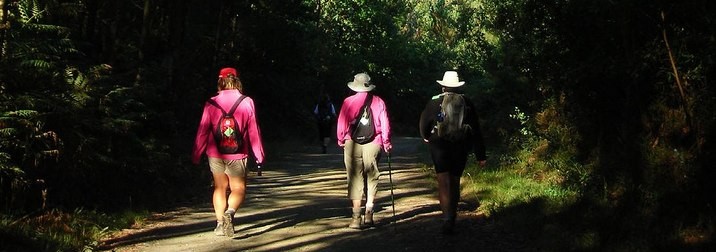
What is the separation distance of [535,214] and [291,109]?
2426 cm

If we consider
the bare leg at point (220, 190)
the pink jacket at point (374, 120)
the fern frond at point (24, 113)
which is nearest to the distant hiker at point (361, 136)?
the pink jacket at point (374, 120)

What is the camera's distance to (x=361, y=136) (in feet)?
28.0

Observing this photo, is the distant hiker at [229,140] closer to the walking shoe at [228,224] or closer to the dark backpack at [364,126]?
the walking shoe at [228,224]

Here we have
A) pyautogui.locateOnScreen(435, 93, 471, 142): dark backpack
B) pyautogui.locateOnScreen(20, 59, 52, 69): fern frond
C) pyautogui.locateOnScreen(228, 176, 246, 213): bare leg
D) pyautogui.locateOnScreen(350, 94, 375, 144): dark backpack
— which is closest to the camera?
pyautogui.locateOnScreen(435, 93, 471, 142): dark backpack

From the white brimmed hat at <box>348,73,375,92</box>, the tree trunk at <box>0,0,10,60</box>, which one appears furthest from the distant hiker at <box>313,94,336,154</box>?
the tree trunk at <box>0,0,10,60</box>

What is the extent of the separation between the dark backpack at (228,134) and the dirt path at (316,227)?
40.2 inches

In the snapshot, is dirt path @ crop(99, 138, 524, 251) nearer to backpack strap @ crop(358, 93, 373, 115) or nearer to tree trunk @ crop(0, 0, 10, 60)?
backpack strap @ crop(358, 93, 373, 115)

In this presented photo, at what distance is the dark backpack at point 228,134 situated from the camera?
25.8 ft

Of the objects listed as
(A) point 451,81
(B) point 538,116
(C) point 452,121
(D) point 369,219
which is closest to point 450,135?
(C) point 452,121

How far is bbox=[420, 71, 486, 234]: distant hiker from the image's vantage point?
25.7ft

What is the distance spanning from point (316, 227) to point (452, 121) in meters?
2.25

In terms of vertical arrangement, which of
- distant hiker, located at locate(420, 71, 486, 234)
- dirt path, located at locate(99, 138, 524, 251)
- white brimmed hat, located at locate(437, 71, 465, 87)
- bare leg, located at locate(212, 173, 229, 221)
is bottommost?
dirt path, located at locate(99, 138, 524, 251)

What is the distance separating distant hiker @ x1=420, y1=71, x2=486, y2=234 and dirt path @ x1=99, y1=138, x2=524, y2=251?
46cm

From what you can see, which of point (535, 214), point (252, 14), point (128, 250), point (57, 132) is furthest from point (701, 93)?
point (252, 14)
